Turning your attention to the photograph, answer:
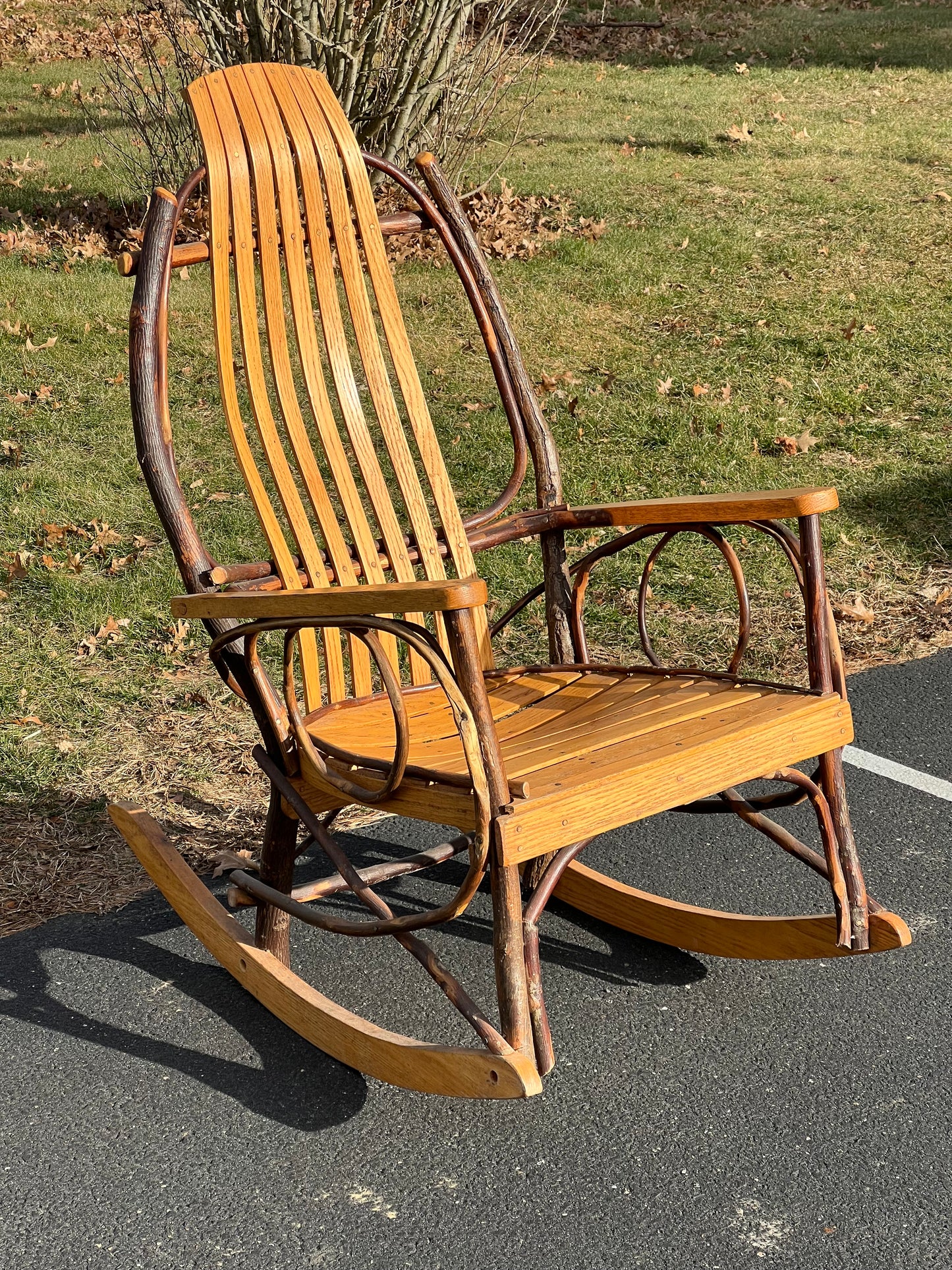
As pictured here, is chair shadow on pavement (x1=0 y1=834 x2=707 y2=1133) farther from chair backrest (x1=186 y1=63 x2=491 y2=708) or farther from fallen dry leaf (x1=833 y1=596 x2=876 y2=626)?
fallen dry leaf (x1=833 y1=596 x2=876 y2=626)

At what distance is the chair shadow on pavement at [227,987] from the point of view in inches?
90.7

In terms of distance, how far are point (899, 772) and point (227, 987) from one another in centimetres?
174

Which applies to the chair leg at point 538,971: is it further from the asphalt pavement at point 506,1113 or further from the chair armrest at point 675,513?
the chair armrest at point 675,513

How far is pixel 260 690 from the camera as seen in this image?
93.5 inches

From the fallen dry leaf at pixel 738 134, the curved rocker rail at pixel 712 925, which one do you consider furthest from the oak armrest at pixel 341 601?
the fallen dry leaf at pixel 738 134

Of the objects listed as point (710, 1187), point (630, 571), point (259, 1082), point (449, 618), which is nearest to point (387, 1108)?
point (259, 1082)

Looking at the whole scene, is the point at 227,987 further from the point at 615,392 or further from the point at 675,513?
the point at 615,392

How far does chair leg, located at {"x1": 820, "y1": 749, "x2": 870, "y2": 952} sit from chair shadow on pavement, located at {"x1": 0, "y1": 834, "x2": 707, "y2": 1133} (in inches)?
15.2

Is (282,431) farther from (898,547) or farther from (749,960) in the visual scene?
(749,960)

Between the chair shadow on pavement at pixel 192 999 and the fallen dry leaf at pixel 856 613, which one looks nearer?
the chair shadow on pavement at pixel 192 999

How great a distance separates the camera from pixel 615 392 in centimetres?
577

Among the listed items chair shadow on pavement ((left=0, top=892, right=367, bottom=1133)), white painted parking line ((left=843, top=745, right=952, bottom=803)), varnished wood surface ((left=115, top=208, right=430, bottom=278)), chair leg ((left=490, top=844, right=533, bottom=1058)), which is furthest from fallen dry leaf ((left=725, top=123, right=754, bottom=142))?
chair leg ((left=490, top=844, right=533, bottom=1058))

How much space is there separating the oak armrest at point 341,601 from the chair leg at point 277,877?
0.48 metres

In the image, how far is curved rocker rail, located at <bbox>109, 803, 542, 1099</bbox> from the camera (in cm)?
195
